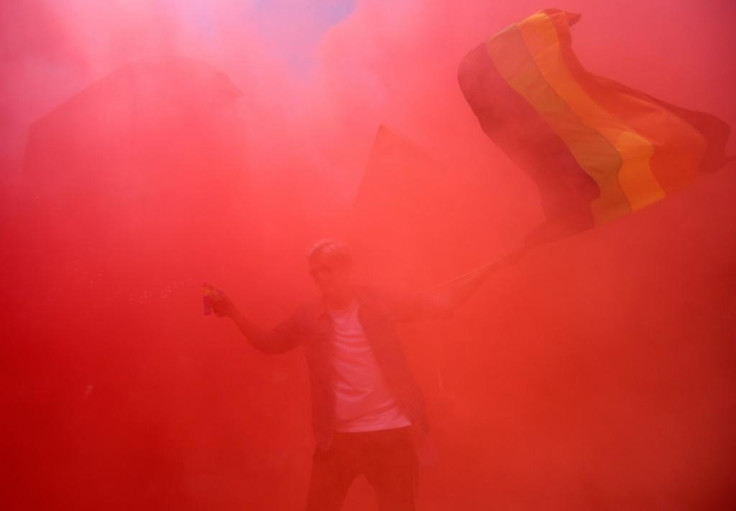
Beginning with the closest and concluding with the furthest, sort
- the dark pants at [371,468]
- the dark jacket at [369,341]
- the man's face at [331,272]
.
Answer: the dark pants at [371,468] < the dark jacket at [369,341] < the man's face at [331,272]

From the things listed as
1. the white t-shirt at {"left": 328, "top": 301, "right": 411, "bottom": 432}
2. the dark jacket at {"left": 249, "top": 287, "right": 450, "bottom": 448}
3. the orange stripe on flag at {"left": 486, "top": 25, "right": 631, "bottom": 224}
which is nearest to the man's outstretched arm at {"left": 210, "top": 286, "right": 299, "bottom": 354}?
the dark jacket at {"left": 249, "top": 287, "right": 450, "bottom": 448}

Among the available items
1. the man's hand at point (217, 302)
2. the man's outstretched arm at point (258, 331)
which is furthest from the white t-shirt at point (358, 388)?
the man's hand at point (217, 302)

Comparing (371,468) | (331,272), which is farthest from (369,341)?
(371,468)

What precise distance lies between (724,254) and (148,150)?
366 cm

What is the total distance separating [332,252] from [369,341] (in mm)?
480

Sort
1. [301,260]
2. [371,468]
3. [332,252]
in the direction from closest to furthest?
[371,468], [332,252], [301,260]

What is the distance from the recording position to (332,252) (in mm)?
2715

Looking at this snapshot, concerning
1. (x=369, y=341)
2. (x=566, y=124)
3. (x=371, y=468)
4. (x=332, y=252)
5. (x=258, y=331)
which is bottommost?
(x=371, y=468)

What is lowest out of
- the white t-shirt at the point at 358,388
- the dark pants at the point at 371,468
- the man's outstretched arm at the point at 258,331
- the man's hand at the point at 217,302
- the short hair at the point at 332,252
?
the dark pants at the point at 371,468

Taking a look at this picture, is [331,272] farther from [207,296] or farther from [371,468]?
[371,468]

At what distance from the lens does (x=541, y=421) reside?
11.0 ft

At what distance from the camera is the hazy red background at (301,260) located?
3102 millimetres

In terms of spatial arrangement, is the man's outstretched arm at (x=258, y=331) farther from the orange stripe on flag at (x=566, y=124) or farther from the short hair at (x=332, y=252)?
the orange stripe on flag at (x=566, y=124)

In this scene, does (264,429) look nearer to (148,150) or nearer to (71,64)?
(148,150)
